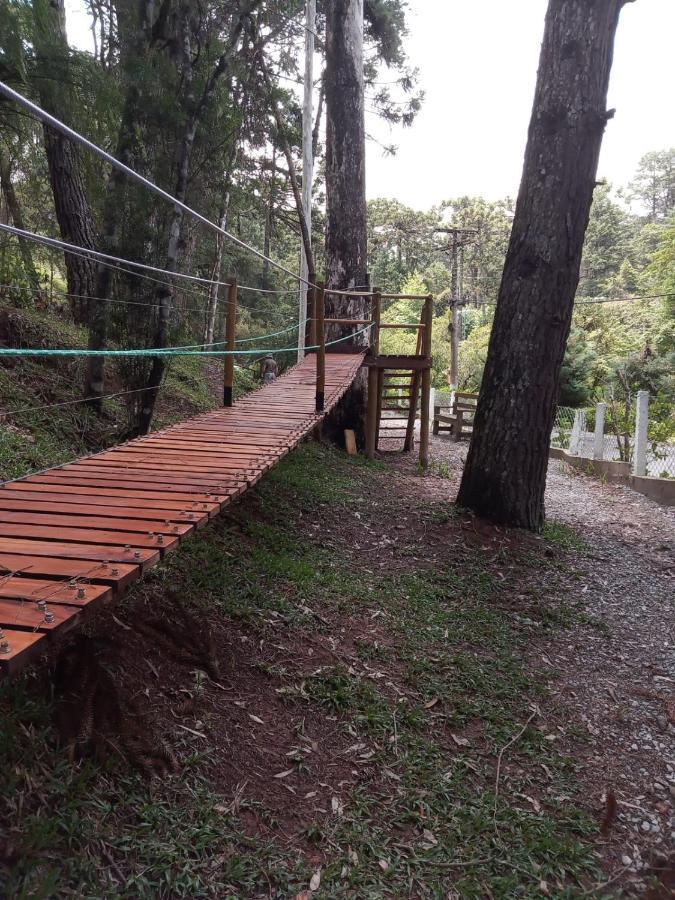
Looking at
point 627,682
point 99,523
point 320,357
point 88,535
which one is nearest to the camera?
point 88,535

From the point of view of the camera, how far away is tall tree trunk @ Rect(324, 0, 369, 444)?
809 centimetres

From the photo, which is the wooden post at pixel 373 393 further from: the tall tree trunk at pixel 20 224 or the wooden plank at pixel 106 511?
the wooden plank at pixel 106 511

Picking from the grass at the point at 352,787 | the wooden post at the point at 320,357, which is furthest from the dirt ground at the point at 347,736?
the wooden post at the point at 320,357

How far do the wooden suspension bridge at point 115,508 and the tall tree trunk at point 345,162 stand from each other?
138 inches

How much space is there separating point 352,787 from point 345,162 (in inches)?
303

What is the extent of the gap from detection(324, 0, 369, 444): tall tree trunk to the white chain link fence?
413 centimetres

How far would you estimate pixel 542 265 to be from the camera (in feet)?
16.5

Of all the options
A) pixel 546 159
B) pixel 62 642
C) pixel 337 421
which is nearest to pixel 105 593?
pixel 62 642

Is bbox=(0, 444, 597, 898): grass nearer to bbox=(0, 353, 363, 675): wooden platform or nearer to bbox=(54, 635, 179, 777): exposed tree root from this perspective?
bbox=(54, 635, 179, 777): exposed tree root

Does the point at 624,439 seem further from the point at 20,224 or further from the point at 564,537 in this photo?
the point at 20,224

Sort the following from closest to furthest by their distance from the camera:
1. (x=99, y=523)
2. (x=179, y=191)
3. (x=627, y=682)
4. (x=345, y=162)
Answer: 1. (x=99, y=523)
2. (x=627, y=682)
3. (x=179, y=191)
4. (x=345, y=162)

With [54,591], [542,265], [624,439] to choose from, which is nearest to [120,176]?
[542,265]

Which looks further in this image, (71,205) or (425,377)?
(425,377)

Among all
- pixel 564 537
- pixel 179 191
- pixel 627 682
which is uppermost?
pixel 179 191
